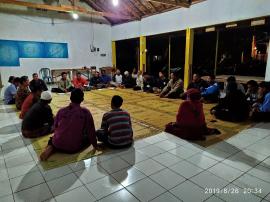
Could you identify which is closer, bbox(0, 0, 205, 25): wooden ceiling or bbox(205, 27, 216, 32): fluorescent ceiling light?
bbox(205, 27, 216, 32): fluorescent ceiling light

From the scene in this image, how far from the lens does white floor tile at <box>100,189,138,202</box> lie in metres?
1.89

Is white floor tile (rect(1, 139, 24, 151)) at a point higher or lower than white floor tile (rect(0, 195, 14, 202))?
higher

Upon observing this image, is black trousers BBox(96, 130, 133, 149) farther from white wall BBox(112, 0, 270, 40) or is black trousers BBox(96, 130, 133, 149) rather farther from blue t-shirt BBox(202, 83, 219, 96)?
white wall BBox(112, 0, 270, 40)

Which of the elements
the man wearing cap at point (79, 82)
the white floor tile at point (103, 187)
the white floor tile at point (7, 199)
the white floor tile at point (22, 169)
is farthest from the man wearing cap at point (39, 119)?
the man wearing cap at point (79, 82)

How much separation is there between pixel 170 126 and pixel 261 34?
607cm

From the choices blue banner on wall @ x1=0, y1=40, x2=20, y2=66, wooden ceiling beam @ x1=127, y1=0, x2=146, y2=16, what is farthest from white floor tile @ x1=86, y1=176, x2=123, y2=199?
blue banner on wall @ x1=0, y1=40, x2=20, y2=66

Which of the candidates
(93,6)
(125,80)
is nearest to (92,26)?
(93,6)

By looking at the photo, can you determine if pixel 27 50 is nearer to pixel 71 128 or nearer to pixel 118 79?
pixel 118 79

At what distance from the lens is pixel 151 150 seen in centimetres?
291

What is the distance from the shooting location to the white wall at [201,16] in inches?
240

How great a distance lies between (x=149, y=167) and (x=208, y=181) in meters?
0.68

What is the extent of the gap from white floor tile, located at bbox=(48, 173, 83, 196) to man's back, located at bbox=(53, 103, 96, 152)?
52cm

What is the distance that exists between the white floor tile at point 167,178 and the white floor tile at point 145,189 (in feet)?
0.22

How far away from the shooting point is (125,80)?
8.79m
